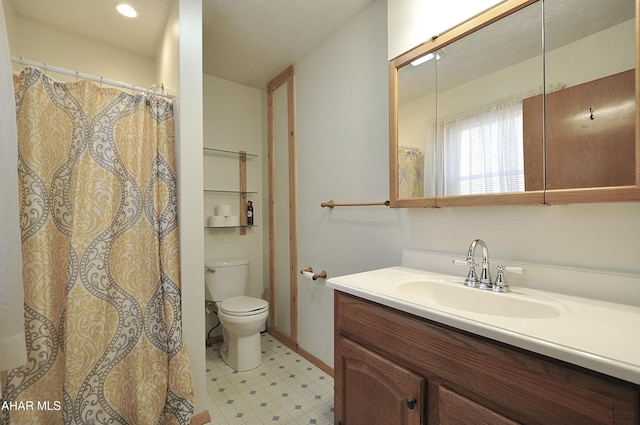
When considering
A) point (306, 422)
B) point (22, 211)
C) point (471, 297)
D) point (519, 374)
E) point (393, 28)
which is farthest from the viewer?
point (306, 422)

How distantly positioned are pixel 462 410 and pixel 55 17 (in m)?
2.99

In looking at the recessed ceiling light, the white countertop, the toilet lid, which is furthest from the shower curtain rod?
the white countertop

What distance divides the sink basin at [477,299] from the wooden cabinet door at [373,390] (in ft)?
0.88

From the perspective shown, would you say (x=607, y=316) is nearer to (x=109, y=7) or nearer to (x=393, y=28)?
(x=393, y=28)

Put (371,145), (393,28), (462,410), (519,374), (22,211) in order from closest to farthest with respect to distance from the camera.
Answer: (519,374) → (462,410) → (22,211) → (393,28) → (371,145)

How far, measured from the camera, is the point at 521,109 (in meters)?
1.06

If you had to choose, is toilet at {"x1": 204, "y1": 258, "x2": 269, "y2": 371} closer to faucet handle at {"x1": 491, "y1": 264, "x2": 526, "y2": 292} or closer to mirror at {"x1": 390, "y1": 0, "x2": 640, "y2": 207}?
Result: mirror at {"x1": 390, "y1": 0, "x2": 640, "y2": 207}

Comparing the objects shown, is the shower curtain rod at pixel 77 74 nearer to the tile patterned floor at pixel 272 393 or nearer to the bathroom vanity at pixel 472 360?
the bathroom vanity at pixel 472 360

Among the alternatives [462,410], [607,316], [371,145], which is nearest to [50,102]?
[371,145]

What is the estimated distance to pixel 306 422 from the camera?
154 cm

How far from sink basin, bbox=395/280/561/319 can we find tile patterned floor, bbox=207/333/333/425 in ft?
3.21

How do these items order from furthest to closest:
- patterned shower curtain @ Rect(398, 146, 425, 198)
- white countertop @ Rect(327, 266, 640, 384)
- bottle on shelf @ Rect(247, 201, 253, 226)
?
bottle on shelf @ Rect(247, 201, 253, 226) < patterned shower curtain @ Rect(398, 146, 425, 198) < white countertop @ Rect(327, 266, 640, 384)

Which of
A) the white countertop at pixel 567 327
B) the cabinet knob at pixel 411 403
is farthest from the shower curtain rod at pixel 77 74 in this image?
the cabinet knob at pixel 411 403

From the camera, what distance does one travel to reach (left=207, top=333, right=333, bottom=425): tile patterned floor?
158cm
